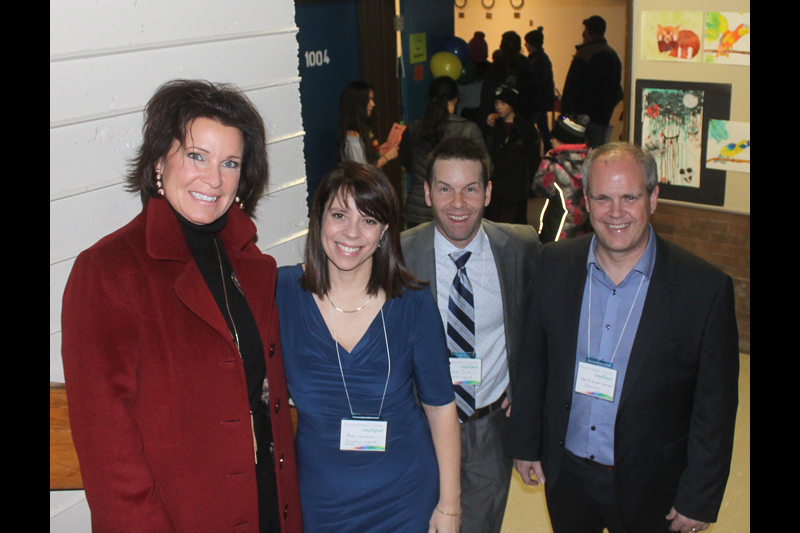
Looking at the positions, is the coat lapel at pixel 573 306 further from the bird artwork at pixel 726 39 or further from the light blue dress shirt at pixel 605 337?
the bird artwork at pixel 726 39

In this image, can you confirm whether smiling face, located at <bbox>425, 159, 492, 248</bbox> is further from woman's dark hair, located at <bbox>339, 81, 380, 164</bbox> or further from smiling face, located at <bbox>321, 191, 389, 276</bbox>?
woman's dark hair, located at <bbox>339, 81, 380, 164</bbox>

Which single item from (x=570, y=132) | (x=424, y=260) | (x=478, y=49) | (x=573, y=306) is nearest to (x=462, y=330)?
(x=424, y=260)

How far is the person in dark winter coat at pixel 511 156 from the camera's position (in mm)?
5805

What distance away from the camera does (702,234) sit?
4.86 m

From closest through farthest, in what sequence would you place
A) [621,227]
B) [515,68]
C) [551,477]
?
[621,227], [551,477], [515,68]

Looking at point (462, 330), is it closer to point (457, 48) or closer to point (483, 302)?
point (483, 302)

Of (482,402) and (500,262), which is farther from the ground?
(500,262)

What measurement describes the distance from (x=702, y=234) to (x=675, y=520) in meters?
3.12

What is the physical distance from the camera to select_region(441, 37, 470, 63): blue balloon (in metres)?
8.29

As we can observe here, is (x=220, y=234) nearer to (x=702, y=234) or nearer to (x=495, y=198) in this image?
(x=702, y=234)

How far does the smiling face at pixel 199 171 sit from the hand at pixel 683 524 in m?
1.77

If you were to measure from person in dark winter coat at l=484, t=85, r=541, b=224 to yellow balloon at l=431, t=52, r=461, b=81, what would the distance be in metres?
1.95

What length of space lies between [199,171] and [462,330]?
1.21 meters

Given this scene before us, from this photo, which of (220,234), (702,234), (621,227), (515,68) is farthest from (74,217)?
(515,68)
